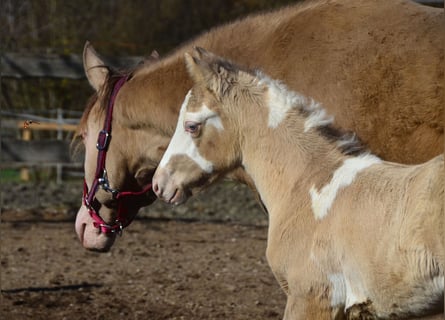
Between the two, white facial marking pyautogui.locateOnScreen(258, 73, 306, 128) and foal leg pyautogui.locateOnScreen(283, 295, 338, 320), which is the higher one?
white facial marking pyautogui.locateOnScreen(258, 73, 306, 128)

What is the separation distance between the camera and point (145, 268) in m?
7.61

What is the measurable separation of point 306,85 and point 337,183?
3.00 feet

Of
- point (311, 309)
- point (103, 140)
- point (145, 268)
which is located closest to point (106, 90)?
point (103, 140)

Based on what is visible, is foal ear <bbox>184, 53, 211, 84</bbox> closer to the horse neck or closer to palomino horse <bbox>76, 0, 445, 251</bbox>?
the horse neck

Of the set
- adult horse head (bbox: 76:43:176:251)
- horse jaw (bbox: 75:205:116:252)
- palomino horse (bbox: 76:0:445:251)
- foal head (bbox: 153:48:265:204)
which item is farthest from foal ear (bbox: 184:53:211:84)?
horse jaw (bbox: 75:205:116:252)

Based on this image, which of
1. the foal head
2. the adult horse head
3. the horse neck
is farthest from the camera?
the adult horse head

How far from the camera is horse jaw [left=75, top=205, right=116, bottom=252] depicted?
557 cm

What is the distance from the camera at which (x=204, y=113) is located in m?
4.21

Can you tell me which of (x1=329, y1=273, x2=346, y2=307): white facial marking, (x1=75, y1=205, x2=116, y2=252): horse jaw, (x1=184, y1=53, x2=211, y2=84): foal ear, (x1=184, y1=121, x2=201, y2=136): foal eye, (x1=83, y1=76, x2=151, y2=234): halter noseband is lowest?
(x1=75, y1=205, x2=116, y2=252): horse jaw

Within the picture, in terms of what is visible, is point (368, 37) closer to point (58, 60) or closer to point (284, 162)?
point (284, 162)

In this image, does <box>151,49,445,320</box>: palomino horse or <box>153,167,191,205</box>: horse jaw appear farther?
<box>153,167,191,205</box>: horse jaw

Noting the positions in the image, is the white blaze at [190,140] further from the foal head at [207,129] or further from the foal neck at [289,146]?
the foal neck at [289,146]

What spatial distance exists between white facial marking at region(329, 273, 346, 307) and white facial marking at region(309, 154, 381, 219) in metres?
0.28

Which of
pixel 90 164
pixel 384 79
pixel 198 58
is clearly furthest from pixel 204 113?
pixel 90 164
